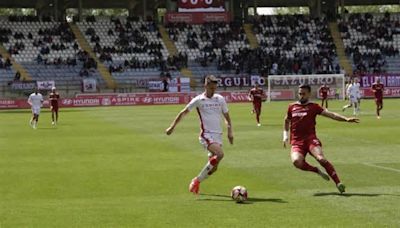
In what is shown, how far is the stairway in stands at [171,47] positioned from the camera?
7481 centimetres

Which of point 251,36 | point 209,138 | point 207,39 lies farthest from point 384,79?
point 209,138

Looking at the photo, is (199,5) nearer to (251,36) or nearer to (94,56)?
(251,36)

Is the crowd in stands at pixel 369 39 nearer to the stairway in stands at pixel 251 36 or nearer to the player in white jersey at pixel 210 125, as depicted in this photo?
the stairway in stands at pixel 251 36

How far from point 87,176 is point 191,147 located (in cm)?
810

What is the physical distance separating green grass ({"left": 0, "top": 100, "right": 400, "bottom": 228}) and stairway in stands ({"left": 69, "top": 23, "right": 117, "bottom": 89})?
42424 mm

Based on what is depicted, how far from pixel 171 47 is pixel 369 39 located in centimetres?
2029

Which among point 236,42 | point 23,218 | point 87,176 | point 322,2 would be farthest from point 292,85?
point 23,218

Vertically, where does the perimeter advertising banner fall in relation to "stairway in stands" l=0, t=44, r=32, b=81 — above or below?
above

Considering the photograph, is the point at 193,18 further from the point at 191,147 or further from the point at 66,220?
the point at 66,220

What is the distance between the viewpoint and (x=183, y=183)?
16.1 m

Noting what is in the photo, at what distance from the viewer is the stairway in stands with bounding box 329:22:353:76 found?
7830cm

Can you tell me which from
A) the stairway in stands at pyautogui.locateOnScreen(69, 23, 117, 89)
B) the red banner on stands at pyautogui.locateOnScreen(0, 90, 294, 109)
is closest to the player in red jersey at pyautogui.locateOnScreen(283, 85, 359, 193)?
the red banner on stands at pyautogui.locateOnScreen(0, 90, 294, 109)

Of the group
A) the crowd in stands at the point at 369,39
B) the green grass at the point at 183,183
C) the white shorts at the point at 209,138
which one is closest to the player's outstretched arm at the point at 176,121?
the white shorts at the point at 209,138

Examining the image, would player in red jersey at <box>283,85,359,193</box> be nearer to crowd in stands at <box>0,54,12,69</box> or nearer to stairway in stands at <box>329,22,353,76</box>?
crowd in stands at <box>0,54,12,69</box>
